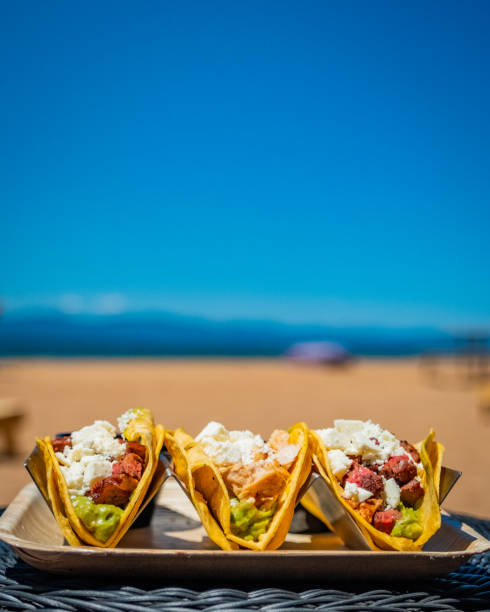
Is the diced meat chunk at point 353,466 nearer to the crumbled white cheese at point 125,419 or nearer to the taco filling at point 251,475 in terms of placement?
the taco filling at point 251,475

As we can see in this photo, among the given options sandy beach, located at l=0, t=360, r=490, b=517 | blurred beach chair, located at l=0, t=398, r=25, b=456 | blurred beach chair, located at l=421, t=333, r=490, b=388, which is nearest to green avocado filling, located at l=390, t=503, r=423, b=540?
sandy beach, located at l=0, t=360, r=490, b=517

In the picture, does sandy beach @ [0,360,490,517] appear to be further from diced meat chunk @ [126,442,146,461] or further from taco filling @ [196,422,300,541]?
taco filling @ [196,422,300,541]

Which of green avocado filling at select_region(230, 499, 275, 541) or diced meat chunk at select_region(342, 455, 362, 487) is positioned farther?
diced meat chunk at select_region(342, 455, 362, 487)

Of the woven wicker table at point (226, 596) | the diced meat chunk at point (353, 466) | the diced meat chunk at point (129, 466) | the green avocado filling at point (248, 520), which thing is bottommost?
the woven wicker table at point (226, 596)

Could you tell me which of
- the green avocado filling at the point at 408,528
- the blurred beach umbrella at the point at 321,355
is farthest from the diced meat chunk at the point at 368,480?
the blurred beach umbrella at the point at 321,355

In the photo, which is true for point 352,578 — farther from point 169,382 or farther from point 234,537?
point 169,382

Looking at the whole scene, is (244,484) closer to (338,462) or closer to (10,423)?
(338,462)
